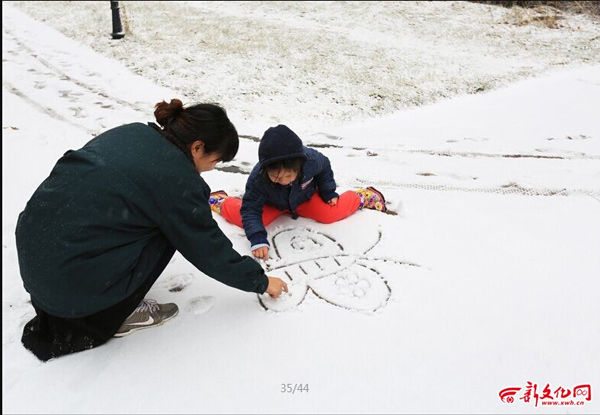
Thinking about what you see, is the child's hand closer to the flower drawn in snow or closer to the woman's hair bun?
the flower drawn in snow

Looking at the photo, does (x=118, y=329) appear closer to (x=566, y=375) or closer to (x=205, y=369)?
(x=205, y=369)

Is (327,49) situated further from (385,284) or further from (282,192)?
(385,284)

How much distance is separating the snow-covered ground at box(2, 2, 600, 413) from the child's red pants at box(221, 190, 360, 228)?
0.16ft

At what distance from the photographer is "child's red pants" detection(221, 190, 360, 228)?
249 centimetres

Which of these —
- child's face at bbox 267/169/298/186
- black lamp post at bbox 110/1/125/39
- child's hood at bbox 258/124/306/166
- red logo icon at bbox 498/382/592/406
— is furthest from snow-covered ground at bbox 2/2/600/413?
black lamp post at bbox 110/1/125/39

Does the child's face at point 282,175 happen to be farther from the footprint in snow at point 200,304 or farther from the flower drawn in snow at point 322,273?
the footprint in snow at point 200,304

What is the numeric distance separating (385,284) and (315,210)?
2.00 ft

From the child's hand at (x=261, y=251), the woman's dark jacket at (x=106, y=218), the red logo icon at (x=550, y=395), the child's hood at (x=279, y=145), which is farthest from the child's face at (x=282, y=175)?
the red logo icon at (x=550, y=395)

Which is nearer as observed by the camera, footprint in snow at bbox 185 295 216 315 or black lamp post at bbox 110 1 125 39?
footprint in snow at bbox 185 295 216 315

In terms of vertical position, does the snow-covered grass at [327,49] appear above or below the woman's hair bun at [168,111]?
below

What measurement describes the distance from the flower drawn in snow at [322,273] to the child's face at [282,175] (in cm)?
37

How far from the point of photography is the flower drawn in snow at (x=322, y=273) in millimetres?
2006

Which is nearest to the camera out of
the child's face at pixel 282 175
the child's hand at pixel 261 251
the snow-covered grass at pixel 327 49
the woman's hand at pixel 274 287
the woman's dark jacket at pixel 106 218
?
the woman's dark jacket at pixel 106 218

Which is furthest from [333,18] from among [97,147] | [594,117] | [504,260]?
[97,147]
